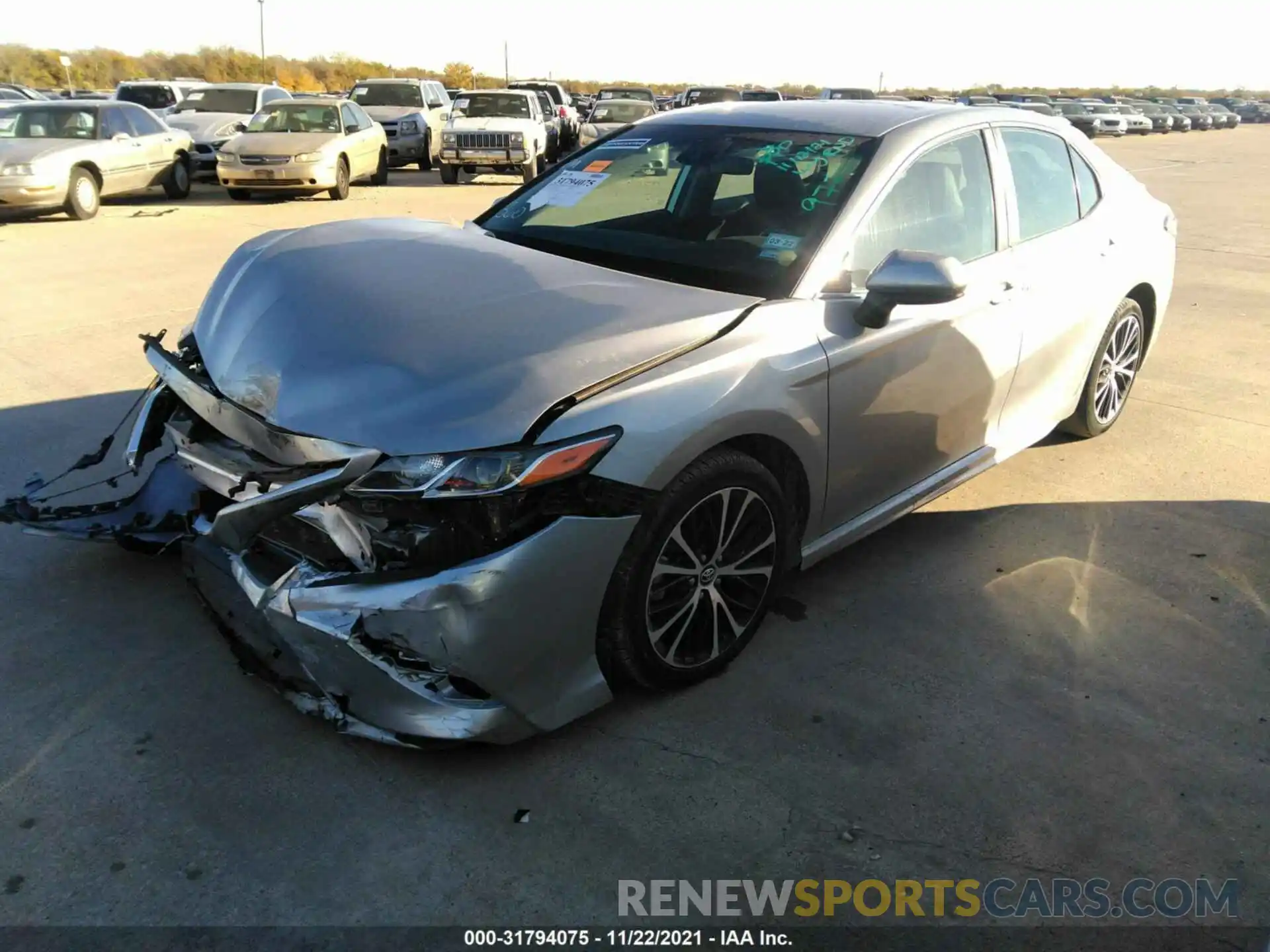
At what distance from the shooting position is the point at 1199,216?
49.6 ft

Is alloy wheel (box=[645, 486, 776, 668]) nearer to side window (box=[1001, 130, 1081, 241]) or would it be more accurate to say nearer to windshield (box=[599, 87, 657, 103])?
side window (box=[1001, 130, 1081, 241])

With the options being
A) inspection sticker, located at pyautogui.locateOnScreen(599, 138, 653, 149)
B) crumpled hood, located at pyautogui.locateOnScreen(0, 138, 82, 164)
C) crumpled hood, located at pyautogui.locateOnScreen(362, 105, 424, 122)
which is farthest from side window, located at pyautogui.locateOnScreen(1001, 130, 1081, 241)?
crumpled hood, located at pyautogui.locateOnScreen(362, 105, 424, 122)

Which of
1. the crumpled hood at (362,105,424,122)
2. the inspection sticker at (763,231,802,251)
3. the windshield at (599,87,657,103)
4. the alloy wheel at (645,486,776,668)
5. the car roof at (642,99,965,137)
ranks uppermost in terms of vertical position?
the windshield at (599,87,657,103)

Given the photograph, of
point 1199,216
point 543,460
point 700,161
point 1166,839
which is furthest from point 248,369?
point 1199,216

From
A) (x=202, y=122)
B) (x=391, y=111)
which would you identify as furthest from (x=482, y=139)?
(x=202, y=122)

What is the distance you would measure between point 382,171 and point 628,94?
9.18 m

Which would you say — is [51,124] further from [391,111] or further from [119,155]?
[391,111]

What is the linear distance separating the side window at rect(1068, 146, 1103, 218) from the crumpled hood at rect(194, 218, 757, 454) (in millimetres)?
2320

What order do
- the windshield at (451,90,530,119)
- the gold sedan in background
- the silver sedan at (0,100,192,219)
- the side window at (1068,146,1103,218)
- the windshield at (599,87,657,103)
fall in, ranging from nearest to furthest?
the side window at (1068,146,1103,218), the silver sedan at (0,100,192,219), the gold sedan in background, the windshield at (451,90,530,119), the windshield at (599,87,657,103)

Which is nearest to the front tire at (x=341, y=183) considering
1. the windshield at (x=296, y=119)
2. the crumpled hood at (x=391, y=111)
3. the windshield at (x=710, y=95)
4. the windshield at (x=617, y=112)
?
the windshield at (x=296, y=119)

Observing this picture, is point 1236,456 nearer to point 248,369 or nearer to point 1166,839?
point 1166,839

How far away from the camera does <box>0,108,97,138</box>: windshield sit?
41.5 ft

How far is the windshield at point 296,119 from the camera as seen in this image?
47.6ft

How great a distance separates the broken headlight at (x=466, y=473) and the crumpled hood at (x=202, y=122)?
1555 centimetres
